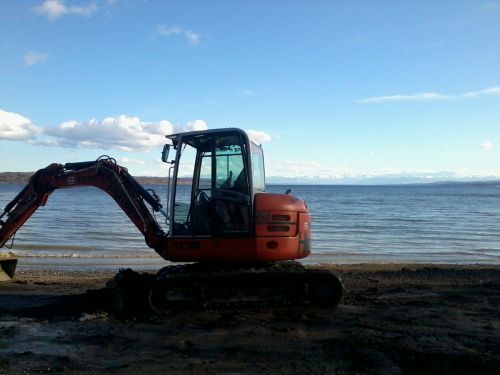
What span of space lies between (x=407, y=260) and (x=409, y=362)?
15.4 meters

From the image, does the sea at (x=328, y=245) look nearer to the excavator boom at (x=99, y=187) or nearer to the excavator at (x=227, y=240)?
the excavator boom at (x=99, y=187)

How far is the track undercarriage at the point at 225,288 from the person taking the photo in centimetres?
890

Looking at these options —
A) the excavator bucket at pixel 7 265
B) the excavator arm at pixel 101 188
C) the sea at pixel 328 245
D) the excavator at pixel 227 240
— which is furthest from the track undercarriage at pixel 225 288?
the sea at pixel 328 245

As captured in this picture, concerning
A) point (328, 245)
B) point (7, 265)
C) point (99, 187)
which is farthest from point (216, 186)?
point (328, 245)

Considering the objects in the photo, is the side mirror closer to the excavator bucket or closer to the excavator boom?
the excavator boom

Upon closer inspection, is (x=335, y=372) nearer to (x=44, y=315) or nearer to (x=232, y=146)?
(x=232, y=146)

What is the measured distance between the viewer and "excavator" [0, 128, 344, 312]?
8.98 metres

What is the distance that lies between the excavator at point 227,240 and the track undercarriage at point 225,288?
17mm

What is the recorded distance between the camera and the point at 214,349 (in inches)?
280

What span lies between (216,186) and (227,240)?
1.07 metres

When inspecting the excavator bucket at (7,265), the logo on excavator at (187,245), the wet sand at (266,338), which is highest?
the logo on excavator at (187,245)

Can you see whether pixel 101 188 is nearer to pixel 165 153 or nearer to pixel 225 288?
pixel 165 153

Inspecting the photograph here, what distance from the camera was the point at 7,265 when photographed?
41.6 feet

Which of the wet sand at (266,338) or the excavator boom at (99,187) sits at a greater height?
the excavator boom at (99,187)
